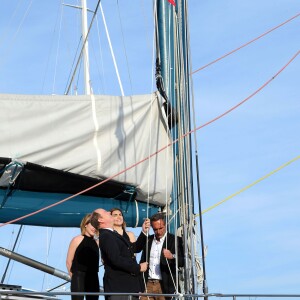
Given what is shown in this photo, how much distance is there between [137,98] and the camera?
38.1 feet

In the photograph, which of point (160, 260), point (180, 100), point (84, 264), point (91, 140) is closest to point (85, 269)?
point (84, 264)

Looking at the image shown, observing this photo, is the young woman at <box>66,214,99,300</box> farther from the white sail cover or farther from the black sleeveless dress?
the white sail cover

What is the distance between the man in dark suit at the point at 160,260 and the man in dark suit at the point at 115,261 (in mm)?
822

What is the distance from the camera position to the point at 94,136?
445 inches

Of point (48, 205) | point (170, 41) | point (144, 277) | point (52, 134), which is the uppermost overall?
point (170, 41)

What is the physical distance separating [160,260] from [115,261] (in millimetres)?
1183

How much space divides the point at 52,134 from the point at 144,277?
1979mm

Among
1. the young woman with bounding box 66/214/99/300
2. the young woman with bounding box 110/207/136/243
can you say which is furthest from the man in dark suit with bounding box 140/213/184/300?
the young woman with bounding box 66/214/99/300

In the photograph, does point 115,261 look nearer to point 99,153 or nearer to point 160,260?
point 160,260

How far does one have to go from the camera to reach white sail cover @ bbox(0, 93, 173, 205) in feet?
36.2

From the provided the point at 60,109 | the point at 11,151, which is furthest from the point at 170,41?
the point at 11,151

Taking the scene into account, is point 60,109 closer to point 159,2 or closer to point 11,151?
point 11,151

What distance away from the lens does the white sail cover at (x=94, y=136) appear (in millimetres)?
11039

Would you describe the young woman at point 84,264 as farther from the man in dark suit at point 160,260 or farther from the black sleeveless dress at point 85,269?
the man in dark suit at point 160,260
